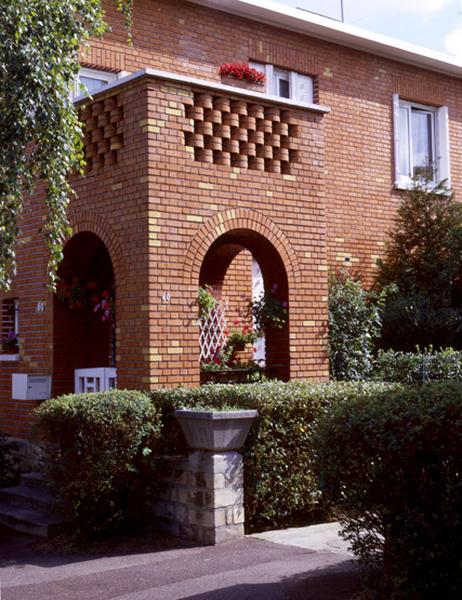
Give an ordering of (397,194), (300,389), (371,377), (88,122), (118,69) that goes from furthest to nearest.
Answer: (397,194), (118,69), (371,377), (88,122), (300,389)

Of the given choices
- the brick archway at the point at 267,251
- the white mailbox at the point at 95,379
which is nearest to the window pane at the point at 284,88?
the brick archway at the point at 267,251

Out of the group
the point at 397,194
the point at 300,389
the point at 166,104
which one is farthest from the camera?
the point at 397,194

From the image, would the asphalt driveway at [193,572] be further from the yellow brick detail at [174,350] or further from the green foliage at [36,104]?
the green foliage at [36,104]

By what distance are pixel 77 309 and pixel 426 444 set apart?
21.3 feet

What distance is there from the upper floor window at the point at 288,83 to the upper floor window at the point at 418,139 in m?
1.92

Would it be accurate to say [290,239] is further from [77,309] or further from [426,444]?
[426,444]

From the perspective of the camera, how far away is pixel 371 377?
1159 cm

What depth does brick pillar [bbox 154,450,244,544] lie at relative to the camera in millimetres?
7926

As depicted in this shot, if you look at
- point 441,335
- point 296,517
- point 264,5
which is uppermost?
point 264,5

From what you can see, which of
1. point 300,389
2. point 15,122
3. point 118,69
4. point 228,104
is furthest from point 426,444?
point 118,69

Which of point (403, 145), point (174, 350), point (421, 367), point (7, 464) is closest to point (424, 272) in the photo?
point (421, 367)

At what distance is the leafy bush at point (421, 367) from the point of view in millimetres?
11242

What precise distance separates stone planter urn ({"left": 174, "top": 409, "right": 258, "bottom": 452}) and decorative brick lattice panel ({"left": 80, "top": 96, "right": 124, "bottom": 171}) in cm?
355

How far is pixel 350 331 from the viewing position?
1147 centimetres
